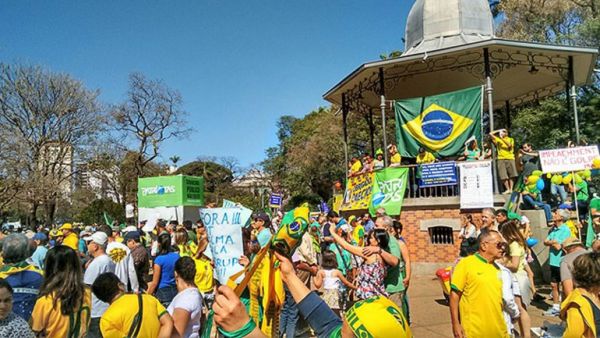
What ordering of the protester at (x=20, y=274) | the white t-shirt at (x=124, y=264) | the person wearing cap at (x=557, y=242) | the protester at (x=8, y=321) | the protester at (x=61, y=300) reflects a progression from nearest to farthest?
the protester at (x=8, y=321), the protester at (x=61, y=300), the protester at (x=20, y=274), the white t-shirt at (x=124, y=264), the person wearing cap at (x=557, y=242)

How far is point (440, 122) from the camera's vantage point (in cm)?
1470

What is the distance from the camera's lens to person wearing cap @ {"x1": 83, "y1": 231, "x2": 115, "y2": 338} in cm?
489

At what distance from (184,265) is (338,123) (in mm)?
32415

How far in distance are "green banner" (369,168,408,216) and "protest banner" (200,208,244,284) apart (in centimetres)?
1084

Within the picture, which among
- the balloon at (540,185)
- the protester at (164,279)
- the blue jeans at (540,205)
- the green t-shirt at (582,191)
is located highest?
the balloon at (540,185)

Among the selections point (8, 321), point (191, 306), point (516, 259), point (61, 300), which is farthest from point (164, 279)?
point (516, 259)

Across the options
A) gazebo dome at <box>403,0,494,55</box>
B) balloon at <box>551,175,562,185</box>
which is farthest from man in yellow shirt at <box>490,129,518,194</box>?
gazebo dome at <box>403,0,494,55</box>

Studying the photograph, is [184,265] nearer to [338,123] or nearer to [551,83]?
[551,83]

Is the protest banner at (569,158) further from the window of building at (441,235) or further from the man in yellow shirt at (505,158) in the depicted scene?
the window of building at (441,235)

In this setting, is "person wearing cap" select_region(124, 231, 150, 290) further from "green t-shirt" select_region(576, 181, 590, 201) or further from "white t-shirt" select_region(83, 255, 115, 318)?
"green t-shirt" select_region(576, 181, 590, 201)

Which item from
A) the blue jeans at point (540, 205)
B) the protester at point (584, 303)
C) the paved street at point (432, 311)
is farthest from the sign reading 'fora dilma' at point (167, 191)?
the protester at point (584, 303)

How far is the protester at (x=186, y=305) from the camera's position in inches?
163

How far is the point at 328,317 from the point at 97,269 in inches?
169

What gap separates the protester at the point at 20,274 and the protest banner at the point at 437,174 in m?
11.8
